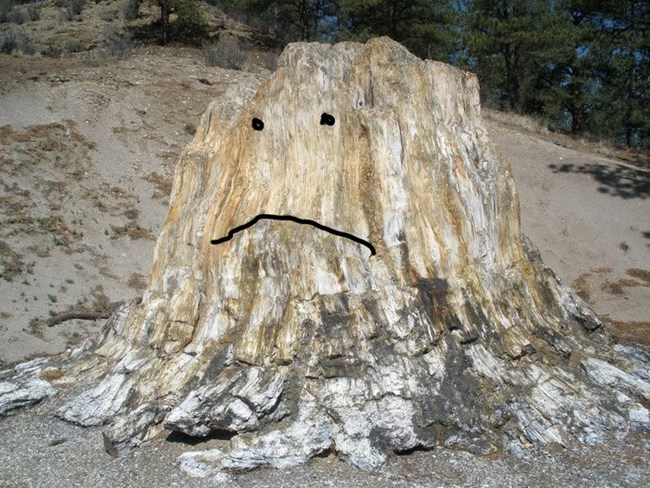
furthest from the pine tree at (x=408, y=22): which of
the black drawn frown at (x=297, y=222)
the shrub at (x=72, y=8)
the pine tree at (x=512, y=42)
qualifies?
the black drawn frown at (x=297, y=222)

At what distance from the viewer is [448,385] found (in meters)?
6.77

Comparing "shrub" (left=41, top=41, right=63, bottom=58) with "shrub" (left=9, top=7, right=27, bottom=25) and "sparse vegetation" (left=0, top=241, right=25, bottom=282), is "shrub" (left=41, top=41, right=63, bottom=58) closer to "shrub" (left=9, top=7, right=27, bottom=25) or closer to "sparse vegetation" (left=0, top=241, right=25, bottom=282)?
"shrub" (left=9, top=7, right=27, bottom=25)

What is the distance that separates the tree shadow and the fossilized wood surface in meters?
12.9

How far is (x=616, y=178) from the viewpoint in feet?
68.4

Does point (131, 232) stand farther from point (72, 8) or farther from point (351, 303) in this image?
point (72, 8)

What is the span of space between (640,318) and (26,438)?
1164 cm

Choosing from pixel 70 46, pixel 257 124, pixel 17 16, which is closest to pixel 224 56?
pixel 70 46

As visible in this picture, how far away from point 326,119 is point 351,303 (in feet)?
7.36

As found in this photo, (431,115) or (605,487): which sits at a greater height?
(431,115)

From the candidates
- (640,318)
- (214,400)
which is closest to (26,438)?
(214,400)

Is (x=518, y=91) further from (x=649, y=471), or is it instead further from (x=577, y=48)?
(x=649, y=471)

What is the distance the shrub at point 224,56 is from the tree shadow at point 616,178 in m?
12.7

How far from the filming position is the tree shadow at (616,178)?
20052mm

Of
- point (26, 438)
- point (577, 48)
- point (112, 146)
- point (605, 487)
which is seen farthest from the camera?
point (577, 48)
